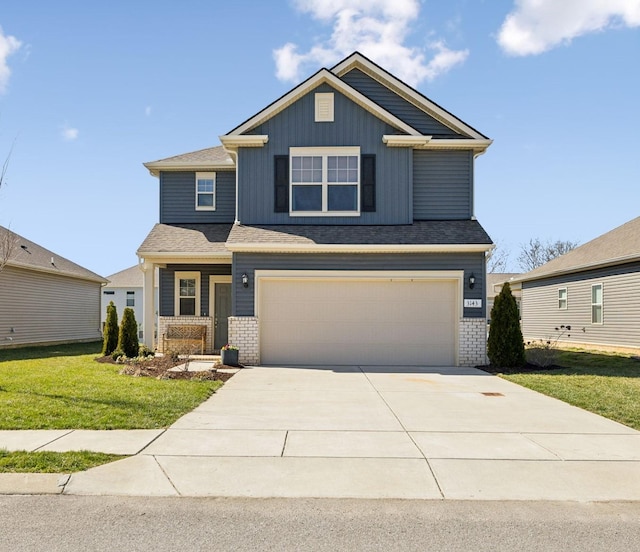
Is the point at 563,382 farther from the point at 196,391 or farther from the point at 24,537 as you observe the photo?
the point at 24,537

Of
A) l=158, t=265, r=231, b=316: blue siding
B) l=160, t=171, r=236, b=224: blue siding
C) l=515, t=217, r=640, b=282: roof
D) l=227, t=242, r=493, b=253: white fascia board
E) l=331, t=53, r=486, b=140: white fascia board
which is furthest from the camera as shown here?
l=515, t=217, r=640, b=282: roof

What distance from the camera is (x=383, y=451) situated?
6086 mm

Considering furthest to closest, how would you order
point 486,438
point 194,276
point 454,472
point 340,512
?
point 194,276 → point 486,438 → point 454,472 → point 340,512

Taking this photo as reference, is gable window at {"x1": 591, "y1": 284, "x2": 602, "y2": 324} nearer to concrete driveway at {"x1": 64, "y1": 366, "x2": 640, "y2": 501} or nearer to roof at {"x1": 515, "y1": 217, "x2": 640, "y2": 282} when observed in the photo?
roof at {"x1": 515, "y1": 217, "x2": 640, "y2": 282}

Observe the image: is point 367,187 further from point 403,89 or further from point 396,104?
point 403,89

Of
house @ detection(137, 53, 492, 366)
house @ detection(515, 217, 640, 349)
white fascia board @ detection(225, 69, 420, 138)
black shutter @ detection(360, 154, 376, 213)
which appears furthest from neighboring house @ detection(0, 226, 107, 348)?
house @ detection(515, 217, 640, 349)

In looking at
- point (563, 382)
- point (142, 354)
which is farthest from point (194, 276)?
point (563, 382)

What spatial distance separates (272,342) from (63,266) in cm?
1378

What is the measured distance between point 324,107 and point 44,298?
575 inches

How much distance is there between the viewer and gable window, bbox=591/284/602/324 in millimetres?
19984

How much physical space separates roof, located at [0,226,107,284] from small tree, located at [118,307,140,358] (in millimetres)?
6098

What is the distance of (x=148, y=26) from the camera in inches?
467

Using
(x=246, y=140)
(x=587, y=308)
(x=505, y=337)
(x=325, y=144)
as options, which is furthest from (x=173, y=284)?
(x=587, y=308)

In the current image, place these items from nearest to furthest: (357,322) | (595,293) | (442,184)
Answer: (357,322) < (442,184) < (595,293)
